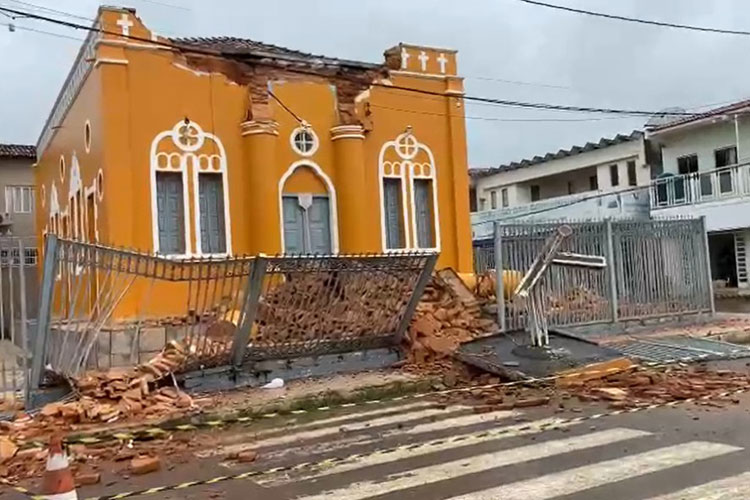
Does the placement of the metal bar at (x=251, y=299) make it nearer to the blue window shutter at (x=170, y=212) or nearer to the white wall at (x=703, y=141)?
the blue window shutter at (x=170, y=212)

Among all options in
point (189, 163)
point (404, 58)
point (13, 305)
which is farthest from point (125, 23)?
point (13, 305)

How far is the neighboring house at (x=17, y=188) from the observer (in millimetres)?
32781

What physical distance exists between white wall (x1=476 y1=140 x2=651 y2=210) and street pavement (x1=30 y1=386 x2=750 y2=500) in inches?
1106

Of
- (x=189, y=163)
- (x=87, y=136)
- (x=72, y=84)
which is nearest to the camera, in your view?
(x=189, y=163)

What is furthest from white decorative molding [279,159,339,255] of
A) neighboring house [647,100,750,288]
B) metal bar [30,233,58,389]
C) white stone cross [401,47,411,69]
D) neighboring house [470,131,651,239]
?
neighboring house [647,100,750,288]

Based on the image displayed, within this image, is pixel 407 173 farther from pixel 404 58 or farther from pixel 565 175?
pixel 565 175

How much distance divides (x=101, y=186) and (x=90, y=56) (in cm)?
257

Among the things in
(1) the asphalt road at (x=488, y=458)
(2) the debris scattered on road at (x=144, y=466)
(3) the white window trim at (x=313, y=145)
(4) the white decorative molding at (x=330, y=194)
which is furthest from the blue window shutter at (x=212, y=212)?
(2) the debris scattered on road at (x=144, y=466)

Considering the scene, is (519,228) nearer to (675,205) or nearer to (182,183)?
(182,183)

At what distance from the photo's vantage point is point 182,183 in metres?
15.5

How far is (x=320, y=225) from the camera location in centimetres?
1708

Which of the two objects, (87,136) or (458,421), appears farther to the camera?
(87,136)

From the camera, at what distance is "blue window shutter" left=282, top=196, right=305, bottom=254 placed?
16609 millimetres

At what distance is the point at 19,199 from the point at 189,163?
68.4 feet
